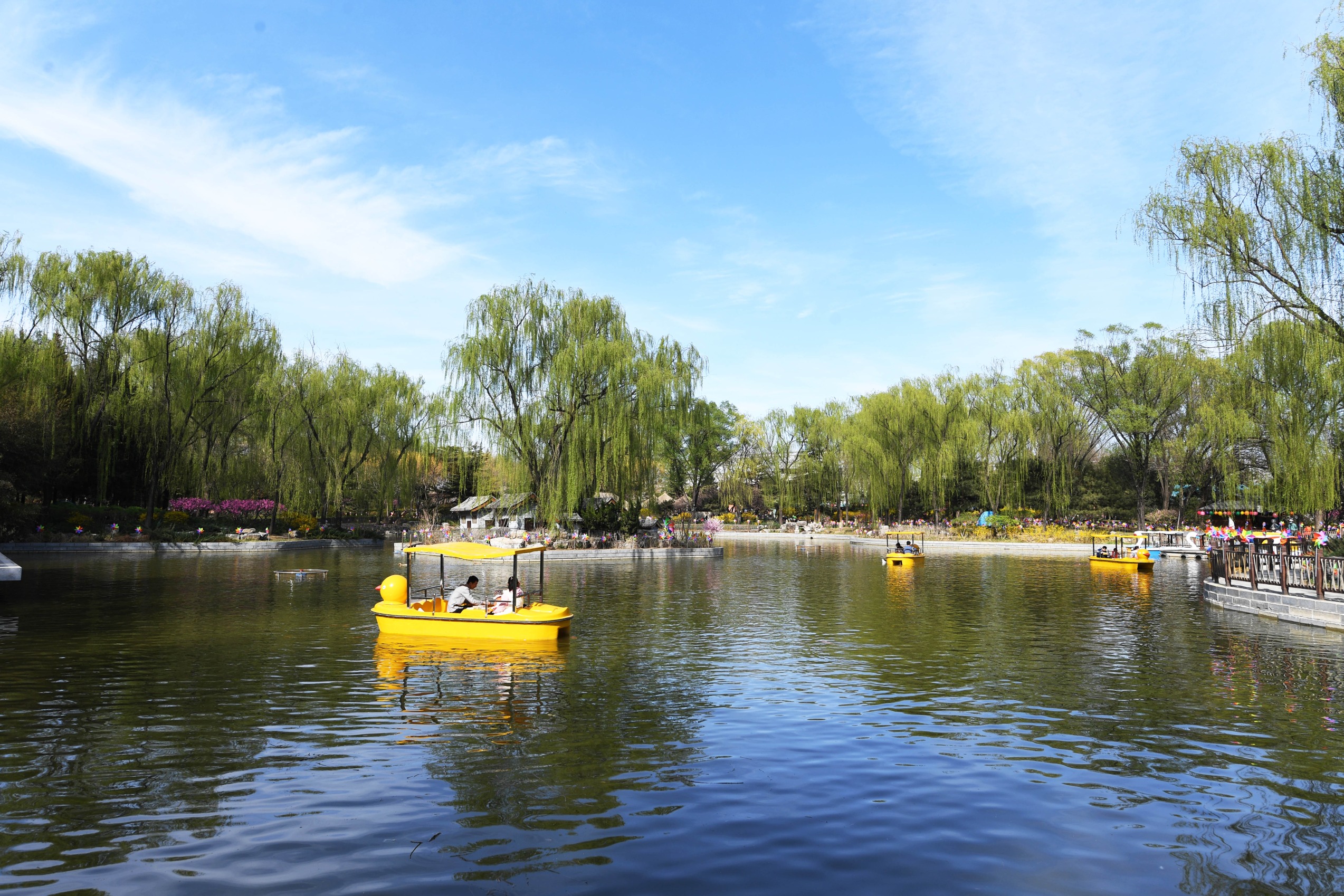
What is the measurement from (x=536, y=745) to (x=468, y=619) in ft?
23.8

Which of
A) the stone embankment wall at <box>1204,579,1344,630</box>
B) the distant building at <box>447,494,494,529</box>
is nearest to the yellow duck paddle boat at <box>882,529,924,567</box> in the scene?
the stone embankment wall at <box>1204,579,1344,630</box>

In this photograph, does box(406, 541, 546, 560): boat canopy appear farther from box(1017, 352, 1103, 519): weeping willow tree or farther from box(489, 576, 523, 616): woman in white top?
box(1017, 352, 1103, 519): weeping willow tree

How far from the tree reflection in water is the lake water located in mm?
48

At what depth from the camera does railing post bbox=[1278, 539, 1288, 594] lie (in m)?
19.7

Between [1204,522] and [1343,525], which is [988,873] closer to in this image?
[1343,525]

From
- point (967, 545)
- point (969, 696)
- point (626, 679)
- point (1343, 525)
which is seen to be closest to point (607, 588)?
point (626, 679)

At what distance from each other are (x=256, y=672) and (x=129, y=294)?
35.7m

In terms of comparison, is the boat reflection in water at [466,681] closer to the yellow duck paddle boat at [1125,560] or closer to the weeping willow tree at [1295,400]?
the weeping willow tree at [1295,400]

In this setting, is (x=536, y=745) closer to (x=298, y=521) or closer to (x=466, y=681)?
(x=466, y=681)

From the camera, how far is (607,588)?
2623 centimetres

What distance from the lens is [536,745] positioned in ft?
29.9

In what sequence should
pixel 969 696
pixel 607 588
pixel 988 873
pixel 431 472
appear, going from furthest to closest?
pixel 431 472 < pixel 607 588 < pixel 969 696 < pixel 988 873

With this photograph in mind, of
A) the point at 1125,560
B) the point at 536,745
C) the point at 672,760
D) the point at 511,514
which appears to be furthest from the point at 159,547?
the point at 1125,560

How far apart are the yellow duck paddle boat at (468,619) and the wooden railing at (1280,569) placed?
656 inches
